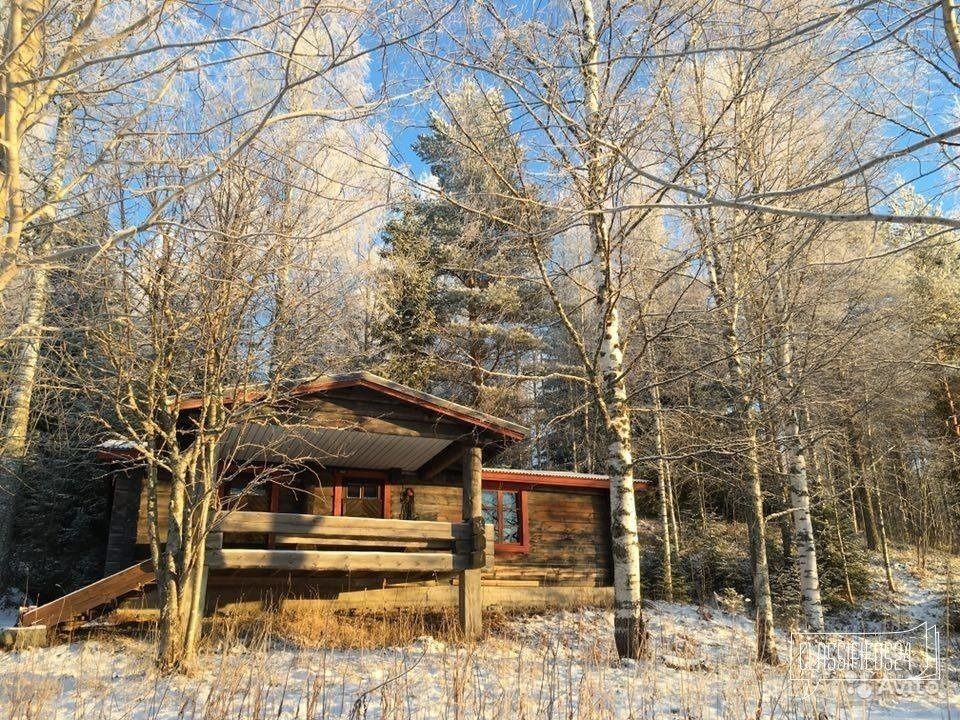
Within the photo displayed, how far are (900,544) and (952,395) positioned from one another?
571cm

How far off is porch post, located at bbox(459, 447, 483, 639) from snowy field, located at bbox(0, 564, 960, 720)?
658 mm

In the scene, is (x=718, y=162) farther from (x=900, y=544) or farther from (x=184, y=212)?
(x=900, y=544)

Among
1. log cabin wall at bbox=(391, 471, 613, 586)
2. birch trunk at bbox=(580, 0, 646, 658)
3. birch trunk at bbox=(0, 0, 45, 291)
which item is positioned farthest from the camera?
log cabin wall at bbox=(391, 471, 613, 586)

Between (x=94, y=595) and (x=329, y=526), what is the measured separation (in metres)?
3.04

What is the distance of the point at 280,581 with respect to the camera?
1194 cm

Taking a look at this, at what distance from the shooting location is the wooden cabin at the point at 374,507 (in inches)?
365

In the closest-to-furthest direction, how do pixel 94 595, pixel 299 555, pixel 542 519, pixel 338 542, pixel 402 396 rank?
1. pixel 94 595
2. pixel 299 555
3. pixel 402 396
4. pixel 338 542
5. pixel 542 519

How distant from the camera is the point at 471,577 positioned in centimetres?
1009

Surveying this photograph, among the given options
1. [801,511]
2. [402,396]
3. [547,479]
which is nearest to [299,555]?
[402,396]

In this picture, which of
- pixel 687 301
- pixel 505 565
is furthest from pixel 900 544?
pixel 505 565

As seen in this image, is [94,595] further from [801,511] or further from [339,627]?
[801,511]

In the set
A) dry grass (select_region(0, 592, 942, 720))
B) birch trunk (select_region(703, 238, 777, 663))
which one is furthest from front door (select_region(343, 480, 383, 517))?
birch trunk (select_region(703, 238, 777, 663))

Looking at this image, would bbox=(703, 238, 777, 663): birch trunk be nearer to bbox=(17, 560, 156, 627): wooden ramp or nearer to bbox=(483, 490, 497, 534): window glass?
bbox=(483, 490, 497, 534): window glass

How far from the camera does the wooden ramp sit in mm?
8547
